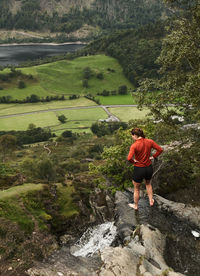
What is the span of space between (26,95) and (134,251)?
591ft

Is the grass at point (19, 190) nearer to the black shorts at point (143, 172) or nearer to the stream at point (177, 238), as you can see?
the stream at point (177, 238)

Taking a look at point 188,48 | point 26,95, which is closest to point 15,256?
point 188,48

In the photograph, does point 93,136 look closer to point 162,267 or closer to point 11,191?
point 11,191

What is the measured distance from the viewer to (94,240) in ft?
66.2

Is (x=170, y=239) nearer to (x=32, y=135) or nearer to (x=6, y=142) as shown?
(x=6, y=142)

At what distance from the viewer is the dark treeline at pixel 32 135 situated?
12288cm

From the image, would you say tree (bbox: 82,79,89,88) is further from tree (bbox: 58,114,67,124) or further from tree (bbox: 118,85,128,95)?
tree (bbox: 58,114,67,124)

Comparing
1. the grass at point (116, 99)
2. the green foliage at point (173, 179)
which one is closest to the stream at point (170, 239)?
the green foliage at point (173, 179)

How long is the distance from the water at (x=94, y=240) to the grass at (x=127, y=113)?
122273mm

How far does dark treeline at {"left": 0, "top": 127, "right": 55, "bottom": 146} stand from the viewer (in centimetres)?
12288

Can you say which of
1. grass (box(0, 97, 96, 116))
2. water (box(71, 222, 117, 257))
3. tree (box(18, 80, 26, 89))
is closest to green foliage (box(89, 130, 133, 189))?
water (box(71, 222, 117, 257))

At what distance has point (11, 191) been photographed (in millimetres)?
22734

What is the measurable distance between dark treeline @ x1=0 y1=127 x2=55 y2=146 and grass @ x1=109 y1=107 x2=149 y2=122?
44235 mm

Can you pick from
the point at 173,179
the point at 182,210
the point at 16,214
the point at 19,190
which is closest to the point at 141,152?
the point at 182,210
